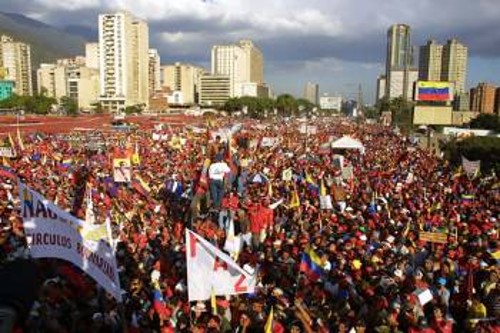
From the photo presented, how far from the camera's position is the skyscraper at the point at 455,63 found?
172 metres

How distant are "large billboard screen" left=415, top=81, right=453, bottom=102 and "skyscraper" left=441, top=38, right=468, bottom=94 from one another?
401 feet

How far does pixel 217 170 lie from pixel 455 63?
578 ft

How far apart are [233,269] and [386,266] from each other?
3.22m

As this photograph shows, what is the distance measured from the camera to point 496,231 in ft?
40.8

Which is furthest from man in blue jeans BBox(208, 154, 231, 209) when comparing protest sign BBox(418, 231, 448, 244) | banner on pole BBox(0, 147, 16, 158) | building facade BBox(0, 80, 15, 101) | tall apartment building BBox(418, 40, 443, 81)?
tall apartment building BBox(418, 40, 443, 81)

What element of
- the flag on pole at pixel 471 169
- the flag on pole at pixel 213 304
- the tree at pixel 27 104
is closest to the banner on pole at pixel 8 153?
the flag on pole at pixel 213 304

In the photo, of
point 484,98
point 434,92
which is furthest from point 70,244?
point 484,98

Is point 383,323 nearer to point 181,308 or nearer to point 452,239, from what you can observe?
point 181,308

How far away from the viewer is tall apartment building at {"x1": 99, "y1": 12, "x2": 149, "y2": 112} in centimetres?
17175

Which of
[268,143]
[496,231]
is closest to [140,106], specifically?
[268,143]

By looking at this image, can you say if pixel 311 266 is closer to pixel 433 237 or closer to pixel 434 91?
pixel 433 237

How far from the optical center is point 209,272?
7.29m

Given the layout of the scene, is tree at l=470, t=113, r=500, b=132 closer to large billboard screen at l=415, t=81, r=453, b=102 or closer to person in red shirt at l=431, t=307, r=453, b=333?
large billboard screen at l=415, t=81, r=453, b=102

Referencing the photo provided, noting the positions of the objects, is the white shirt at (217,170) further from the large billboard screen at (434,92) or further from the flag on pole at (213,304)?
the large billboard screen at (434,92)
